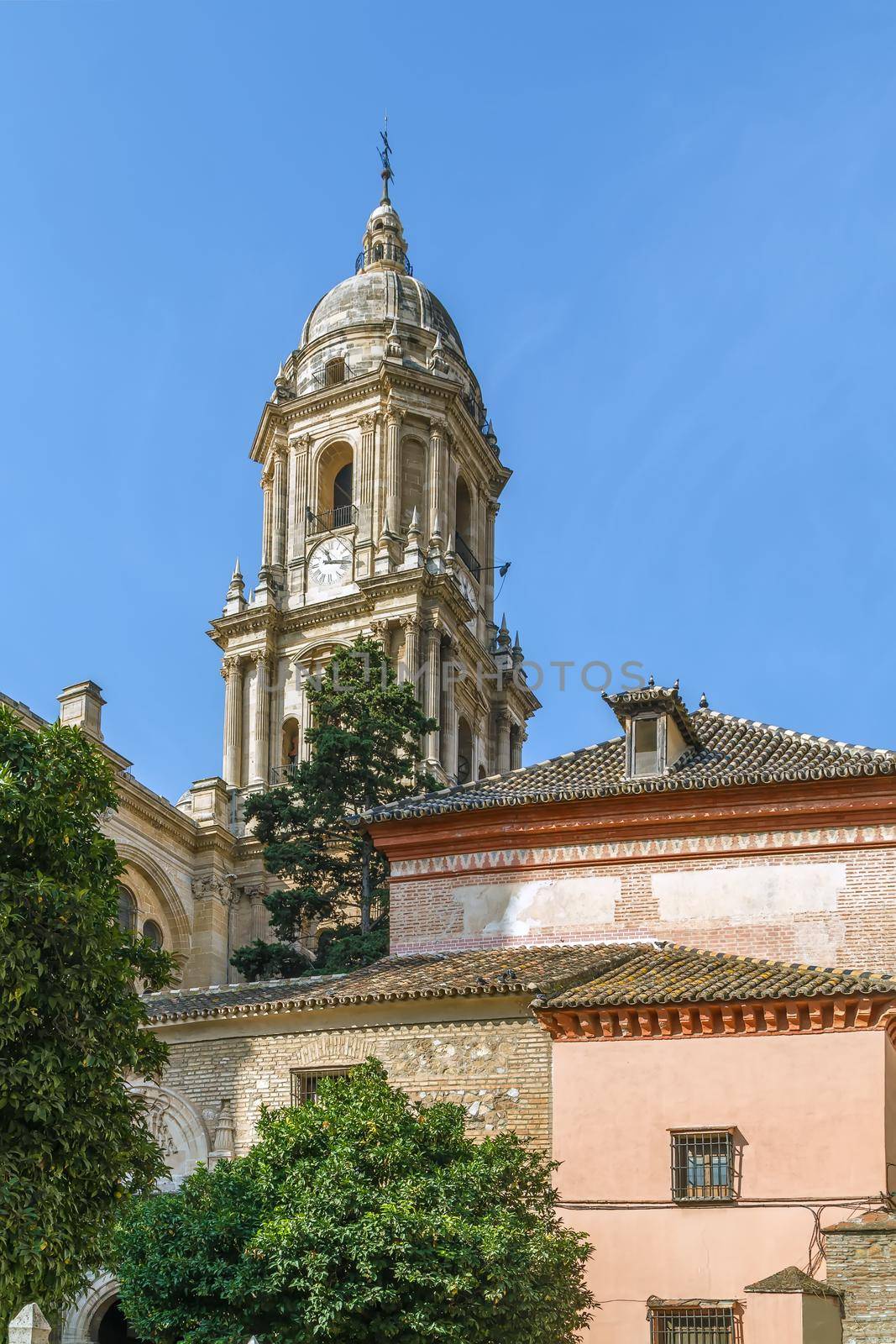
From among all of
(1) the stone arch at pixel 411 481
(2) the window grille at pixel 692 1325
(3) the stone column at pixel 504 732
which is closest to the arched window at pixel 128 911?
(1) the stone arch at pixel 411 481

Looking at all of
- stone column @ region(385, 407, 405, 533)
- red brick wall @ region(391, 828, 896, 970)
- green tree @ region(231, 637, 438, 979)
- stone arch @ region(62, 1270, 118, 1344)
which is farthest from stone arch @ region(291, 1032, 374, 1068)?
stone column @ region(385, 407, 405, 533)

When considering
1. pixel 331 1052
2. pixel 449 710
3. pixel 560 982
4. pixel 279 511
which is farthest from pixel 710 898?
pixel 279 511

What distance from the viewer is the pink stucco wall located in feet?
61.9

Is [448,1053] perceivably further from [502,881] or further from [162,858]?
[162,858]

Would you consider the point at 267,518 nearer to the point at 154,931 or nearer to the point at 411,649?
the point at 411,649

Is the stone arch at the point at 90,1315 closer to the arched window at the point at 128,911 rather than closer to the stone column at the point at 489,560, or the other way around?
the arched window at the point at 128,911

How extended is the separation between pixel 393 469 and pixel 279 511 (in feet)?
13.5

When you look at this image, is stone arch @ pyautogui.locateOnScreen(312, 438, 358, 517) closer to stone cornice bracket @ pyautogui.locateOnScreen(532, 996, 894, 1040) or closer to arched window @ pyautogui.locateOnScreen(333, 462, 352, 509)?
arched window @ pyautogui.locateOnScreen(333, 462, 352, 509)

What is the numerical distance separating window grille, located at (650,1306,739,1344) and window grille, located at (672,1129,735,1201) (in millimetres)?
1121

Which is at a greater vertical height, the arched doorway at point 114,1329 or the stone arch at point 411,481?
the stone arch at point 411,481

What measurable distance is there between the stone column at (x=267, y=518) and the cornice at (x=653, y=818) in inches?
1162

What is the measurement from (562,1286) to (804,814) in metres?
7.83

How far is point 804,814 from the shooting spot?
77.0ft

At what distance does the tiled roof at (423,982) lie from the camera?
21.0 meters
